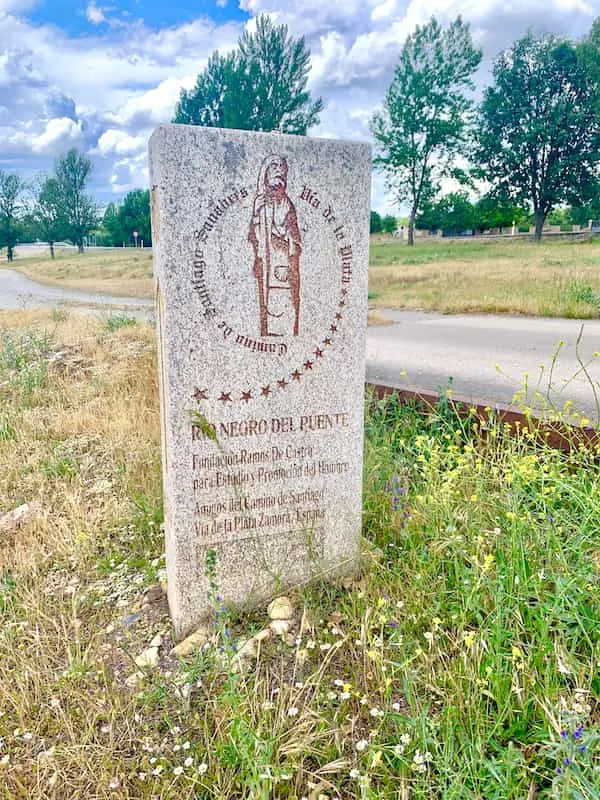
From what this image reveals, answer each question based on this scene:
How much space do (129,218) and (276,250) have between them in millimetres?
68492

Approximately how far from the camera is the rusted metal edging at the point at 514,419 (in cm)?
311

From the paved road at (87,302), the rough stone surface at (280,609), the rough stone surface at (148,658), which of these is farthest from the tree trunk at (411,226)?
the rough stone surface at (148,658)

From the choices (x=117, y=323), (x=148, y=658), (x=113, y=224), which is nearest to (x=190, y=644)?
(x=148, y=658)

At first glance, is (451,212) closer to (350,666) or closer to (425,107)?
(425,107)

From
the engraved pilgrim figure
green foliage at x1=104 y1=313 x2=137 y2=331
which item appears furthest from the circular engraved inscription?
green foliage at x1=104 y1=313 x2=137 y2=331

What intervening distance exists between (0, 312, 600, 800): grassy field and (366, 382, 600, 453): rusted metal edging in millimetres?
152

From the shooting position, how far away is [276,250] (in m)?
2.37

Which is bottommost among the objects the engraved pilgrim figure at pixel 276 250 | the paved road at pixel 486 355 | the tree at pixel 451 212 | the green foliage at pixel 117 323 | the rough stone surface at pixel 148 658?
the rough stone surface at pixel 148 658

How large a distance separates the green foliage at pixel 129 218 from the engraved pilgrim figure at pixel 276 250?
60.8 metres

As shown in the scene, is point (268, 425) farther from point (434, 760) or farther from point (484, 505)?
point (434, 760)

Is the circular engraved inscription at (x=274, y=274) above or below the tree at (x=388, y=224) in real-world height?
below

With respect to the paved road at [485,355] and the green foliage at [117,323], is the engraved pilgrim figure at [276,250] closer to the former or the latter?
the paved road at [485,355]

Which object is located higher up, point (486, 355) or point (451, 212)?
point (451, 212)

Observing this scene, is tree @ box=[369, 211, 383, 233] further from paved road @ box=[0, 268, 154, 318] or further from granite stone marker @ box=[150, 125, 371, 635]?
granite stone marker @ box=[150, 125, 371, 635]
